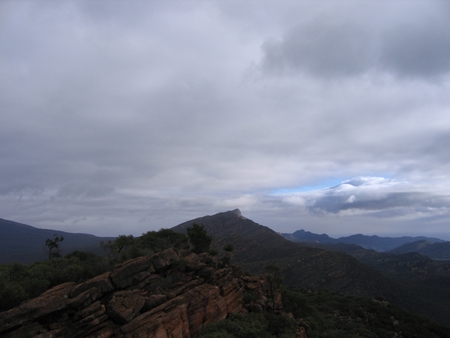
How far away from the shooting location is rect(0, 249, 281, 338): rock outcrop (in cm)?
2022

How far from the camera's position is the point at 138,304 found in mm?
22875

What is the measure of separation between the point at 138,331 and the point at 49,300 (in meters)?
7.27

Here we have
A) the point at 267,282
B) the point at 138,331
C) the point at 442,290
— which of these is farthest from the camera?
the point at 442,290

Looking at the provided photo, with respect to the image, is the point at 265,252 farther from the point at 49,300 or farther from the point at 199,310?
the point at 49,300

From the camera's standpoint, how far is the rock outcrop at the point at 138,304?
20219 mm

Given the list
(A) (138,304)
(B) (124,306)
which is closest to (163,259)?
(A) (138,304)

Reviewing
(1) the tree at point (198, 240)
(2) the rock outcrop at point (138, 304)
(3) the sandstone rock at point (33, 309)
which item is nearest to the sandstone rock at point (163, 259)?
(2) the rock outcrop at point (138, 304)

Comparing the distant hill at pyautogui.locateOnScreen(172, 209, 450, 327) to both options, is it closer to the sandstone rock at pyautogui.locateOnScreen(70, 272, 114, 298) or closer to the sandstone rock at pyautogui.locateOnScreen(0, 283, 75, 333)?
the sandstone rock at pyautogui.locateOnScreen(70, 272, 114, 298)

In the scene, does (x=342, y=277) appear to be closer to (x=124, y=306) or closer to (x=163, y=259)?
(x=163, y=259)

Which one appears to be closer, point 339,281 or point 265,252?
point 339,281

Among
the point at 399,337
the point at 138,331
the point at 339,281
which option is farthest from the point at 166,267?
the point at 339,281

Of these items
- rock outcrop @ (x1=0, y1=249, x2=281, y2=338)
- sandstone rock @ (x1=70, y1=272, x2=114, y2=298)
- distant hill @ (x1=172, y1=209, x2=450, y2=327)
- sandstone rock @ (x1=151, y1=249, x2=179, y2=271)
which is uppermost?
sandstone rock @ (x1=151, y1=249, x2=179, y2=271)


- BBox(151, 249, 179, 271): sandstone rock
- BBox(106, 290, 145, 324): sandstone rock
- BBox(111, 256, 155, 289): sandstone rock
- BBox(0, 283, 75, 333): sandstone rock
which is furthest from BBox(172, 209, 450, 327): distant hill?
BBox(0, 283, 75, 333): sandstone rock

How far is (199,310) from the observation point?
1001 inches
